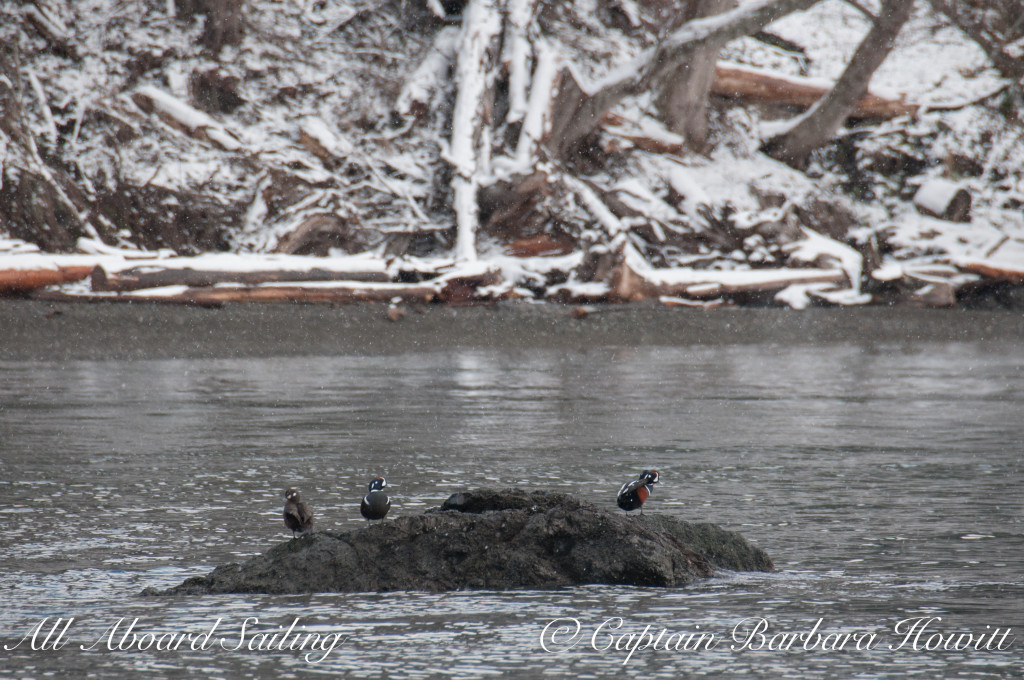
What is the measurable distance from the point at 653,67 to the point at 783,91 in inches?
215

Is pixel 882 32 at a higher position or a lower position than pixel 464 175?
higher

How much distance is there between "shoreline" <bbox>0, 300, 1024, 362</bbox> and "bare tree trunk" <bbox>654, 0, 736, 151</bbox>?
A: 6.24m

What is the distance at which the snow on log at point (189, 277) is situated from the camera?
17.1 m

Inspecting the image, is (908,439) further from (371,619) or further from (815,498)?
(371,619)

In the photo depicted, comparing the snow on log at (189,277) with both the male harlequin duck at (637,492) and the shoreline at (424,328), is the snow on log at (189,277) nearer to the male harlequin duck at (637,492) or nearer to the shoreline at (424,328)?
the shoreline at (424,328)

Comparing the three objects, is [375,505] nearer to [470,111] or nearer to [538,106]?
[470,111]

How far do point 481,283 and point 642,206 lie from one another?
15.8 ft

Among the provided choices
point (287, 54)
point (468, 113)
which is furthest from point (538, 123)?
point (287, 54)

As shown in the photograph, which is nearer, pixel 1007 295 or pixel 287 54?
pixel 1007 295

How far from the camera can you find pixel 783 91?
26.7 metres

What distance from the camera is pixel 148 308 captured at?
17.0 meters

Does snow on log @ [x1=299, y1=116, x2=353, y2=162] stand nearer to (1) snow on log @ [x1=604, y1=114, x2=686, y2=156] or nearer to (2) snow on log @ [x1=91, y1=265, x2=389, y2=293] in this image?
(2) snow on log @ [x1=91, y1=265, x2=389, y2=293]

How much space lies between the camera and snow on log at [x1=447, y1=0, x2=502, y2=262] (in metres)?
20.4

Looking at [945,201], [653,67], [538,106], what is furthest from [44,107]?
[945,201]
